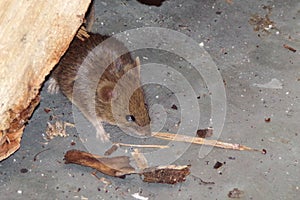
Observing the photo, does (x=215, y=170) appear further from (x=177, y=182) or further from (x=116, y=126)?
(x=116, y=126)

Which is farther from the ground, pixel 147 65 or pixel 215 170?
pixel 147 65

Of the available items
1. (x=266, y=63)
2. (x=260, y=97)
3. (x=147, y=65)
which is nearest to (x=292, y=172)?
(x=260, y=97)

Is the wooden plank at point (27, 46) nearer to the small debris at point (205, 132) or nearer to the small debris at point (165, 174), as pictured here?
the small debris at point (165, 174)

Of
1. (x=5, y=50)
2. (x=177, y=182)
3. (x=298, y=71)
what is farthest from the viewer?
(x=298, y=71)

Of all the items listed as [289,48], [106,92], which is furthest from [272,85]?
[106,92]

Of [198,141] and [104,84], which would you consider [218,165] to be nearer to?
[198,141]

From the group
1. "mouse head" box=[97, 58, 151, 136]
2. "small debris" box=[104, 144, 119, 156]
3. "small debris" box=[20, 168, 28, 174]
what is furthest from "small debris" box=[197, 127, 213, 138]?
"small debris" box=[20, 168, 28, 174]

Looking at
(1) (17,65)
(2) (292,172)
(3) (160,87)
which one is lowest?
(2) (292,172)
